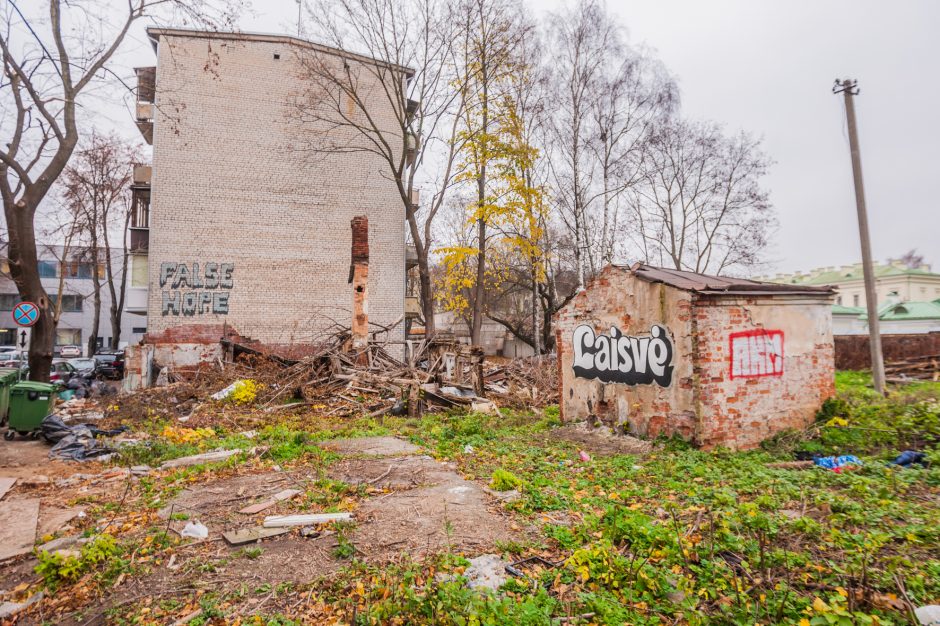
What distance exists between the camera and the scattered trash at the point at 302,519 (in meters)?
5.12

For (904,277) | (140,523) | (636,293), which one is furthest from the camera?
(904,277)

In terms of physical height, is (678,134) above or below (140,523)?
above

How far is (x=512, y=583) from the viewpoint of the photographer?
380 cm

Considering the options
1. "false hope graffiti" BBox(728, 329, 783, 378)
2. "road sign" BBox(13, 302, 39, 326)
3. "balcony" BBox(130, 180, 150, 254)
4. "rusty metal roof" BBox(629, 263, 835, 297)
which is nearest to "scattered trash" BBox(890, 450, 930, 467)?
"false hope graffiti" BBox(728, 329, 783, 378)

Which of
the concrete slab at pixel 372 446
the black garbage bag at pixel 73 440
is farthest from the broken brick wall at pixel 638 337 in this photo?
the black garbage bag at pixel 73 440

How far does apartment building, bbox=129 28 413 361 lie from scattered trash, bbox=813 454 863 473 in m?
15.3

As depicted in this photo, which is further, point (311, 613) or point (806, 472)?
point (806, 472)

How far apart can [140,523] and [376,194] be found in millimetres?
18618

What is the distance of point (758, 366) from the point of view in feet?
27.9

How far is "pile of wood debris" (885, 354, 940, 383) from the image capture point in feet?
58.0

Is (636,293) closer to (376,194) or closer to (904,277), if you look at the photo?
(376,194)

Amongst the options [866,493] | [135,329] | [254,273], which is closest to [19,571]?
[866,493]

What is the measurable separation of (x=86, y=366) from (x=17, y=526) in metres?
23.1

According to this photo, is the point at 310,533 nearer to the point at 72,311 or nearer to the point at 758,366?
the point at 758,366
